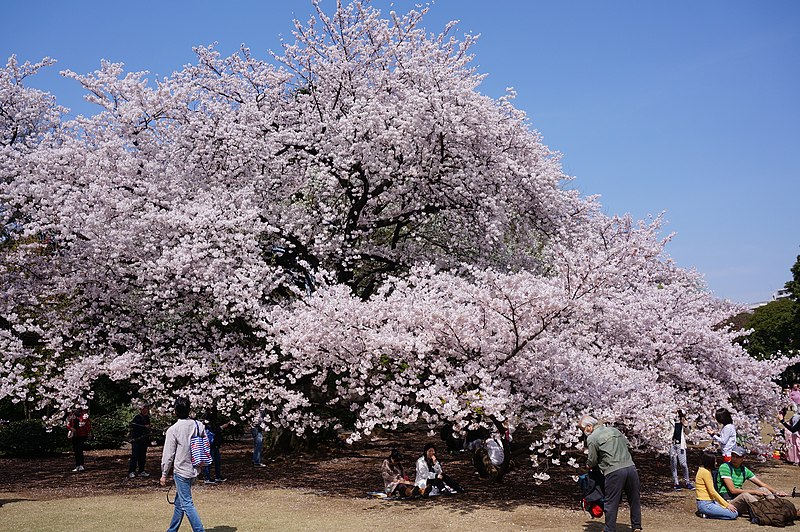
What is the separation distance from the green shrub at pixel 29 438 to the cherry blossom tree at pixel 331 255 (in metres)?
4.07

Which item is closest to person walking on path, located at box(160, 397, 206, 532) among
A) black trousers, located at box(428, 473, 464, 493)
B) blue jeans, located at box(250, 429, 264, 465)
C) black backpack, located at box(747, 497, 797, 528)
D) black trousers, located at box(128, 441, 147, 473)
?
black trousers, located at box(428, 473, 464, 493)

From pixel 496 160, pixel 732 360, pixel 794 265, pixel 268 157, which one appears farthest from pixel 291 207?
pixel 794 265

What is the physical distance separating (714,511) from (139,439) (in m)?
11.9

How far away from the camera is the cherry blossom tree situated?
39.1ft

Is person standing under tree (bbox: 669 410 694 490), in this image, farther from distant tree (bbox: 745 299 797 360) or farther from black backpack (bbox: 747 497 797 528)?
distant tree (bbox: 745 299 797 360)

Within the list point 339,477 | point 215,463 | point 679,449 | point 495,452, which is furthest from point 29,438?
point 679,449

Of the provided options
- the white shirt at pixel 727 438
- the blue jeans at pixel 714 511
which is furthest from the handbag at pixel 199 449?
the white shirt at pixel 727 438

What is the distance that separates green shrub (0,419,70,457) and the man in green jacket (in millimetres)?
17368

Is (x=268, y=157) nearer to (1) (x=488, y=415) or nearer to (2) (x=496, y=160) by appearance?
(2) (x=496, y=160)

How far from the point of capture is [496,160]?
52.8ft

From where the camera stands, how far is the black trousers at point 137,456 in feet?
50.6

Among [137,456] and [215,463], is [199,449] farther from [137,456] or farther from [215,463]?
[137,456]

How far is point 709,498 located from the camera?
10320 millimetres

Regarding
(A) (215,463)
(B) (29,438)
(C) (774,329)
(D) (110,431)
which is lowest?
(A) (215,463)
